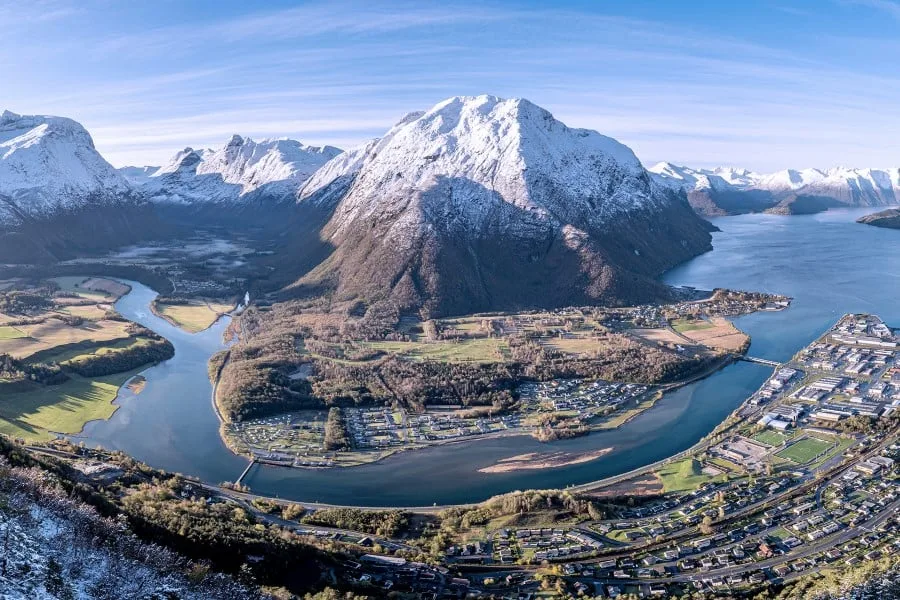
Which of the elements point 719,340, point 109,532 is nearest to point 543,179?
point 719,340

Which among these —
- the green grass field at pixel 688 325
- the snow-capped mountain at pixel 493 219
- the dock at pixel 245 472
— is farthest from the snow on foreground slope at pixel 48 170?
the green grass field at pixel 688 325

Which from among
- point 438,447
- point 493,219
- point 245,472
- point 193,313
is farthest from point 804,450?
point 193,313

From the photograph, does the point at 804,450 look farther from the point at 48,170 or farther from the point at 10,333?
the point at 48,170

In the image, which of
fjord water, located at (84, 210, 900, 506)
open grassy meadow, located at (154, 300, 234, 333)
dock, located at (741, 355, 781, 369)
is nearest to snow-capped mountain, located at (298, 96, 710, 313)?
open grassy meadow, located at (154, 300, 234, 333)

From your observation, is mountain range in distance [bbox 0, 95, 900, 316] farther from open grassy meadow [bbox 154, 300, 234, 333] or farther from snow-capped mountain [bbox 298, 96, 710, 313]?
open grassy meadow [bbox 154, 300, 234, 333]

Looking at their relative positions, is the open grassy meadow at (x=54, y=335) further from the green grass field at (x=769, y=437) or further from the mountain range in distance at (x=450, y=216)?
the green grass field at (x=769, y=437)

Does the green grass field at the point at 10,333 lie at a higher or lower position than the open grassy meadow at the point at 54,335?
higher
